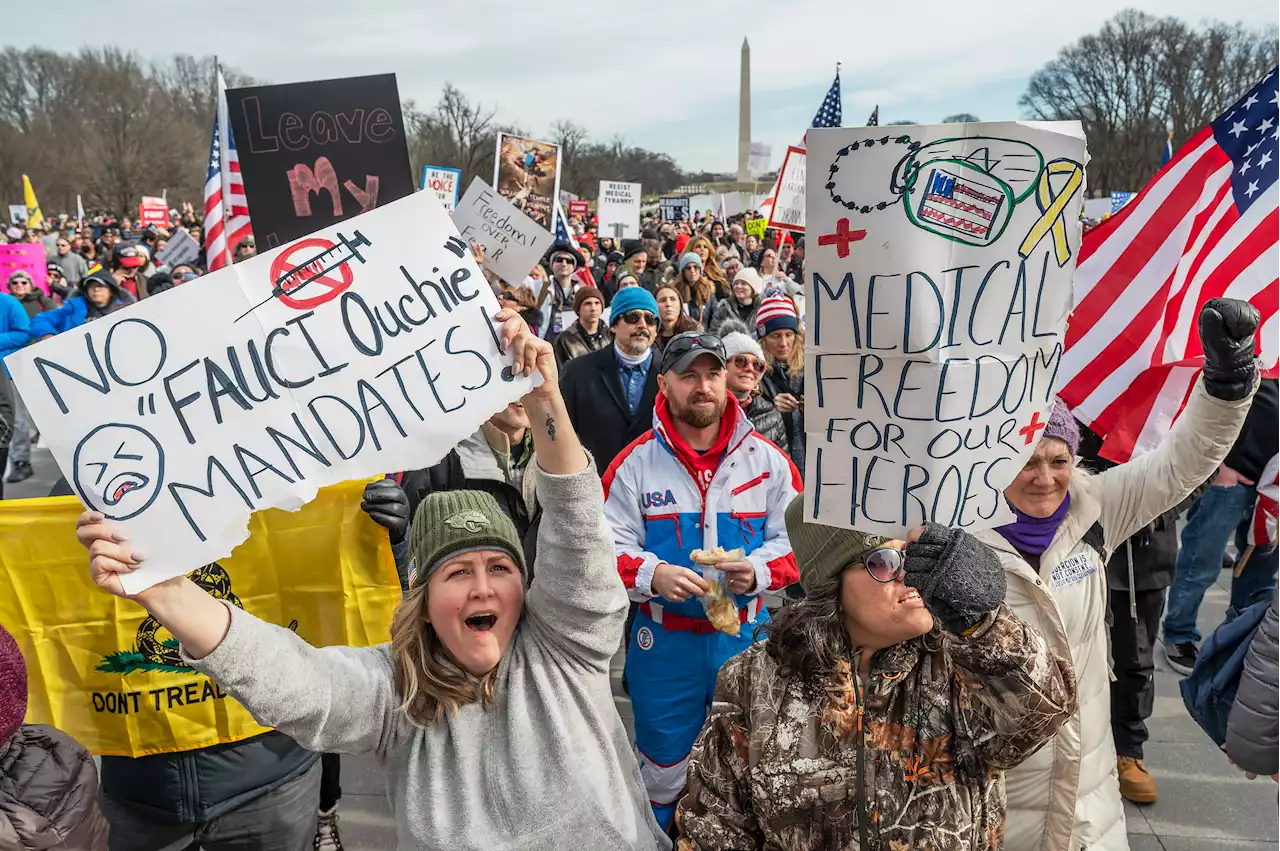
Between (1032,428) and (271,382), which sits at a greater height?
(271,382)

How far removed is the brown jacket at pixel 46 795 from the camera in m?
1.79

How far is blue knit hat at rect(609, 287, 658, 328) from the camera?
212 inches

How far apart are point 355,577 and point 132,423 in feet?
3.74

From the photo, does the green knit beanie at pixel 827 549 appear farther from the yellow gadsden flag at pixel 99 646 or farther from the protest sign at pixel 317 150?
the protest sign at pixel 317 150

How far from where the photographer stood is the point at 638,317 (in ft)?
17.5

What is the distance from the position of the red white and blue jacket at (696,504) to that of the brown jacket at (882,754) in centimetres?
126

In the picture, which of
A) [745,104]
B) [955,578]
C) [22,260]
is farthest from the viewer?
[745,104]

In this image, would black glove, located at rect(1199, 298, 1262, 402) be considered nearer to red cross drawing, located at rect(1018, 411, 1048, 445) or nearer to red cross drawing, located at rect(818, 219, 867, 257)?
red cross drawing, located at rect(1018, 411, 1048, 445)

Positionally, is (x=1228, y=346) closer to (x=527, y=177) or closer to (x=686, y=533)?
(x=686, y=533)

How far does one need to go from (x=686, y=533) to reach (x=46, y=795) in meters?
1.95

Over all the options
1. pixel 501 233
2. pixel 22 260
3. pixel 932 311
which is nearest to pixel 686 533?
pixel 932 311

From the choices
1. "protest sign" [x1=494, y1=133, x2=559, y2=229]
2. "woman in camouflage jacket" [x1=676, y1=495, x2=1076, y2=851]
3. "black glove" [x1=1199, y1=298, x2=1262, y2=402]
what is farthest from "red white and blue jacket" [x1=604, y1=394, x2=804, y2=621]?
"protest sign" [x1=494, y1=133, x2=559, y2=229]

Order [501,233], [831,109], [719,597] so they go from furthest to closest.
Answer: [831,109]
[501,233]
[719,597]

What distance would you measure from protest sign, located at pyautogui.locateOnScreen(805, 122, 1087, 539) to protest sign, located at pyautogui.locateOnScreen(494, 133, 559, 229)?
6499mm
